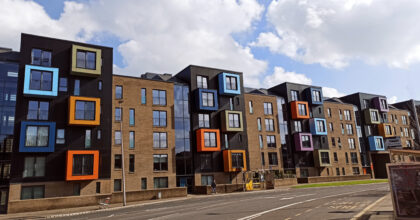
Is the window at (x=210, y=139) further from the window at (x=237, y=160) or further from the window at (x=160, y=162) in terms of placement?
the window at (x=160, y=162)

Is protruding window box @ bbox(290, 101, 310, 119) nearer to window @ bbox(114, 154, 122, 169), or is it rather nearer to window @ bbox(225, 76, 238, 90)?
window @ bbox(225, 76, 238, 90)

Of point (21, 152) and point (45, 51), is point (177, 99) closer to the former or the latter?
point (45, 51)

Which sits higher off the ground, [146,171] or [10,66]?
[10,66]

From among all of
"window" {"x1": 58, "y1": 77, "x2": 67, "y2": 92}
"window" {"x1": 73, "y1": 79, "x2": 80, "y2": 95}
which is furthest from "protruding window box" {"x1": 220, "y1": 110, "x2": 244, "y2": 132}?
"window" {"x1": 58, "y1": 77, "x2": 67, "y2": 92}

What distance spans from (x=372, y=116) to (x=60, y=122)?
60568 millimetres

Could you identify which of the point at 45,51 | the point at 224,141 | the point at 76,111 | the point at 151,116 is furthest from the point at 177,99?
the point at 45,51

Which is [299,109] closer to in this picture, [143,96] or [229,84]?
[229,84]

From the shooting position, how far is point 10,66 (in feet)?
152

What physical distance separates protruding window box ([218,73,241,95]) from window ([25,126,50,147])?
78.8 feet

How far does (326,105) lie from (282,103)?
11.5m

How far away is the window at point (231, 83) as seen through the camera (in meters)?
47.0

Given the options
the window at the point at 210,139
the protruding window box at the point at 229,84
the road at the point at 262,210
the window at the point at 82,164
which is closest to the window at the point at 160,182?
the window at the point at 210,139

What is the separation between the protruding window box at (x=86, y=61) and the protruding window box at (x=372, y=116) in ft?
182

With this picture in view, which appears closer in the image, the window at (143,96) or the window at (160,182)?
the window at (160,182)
